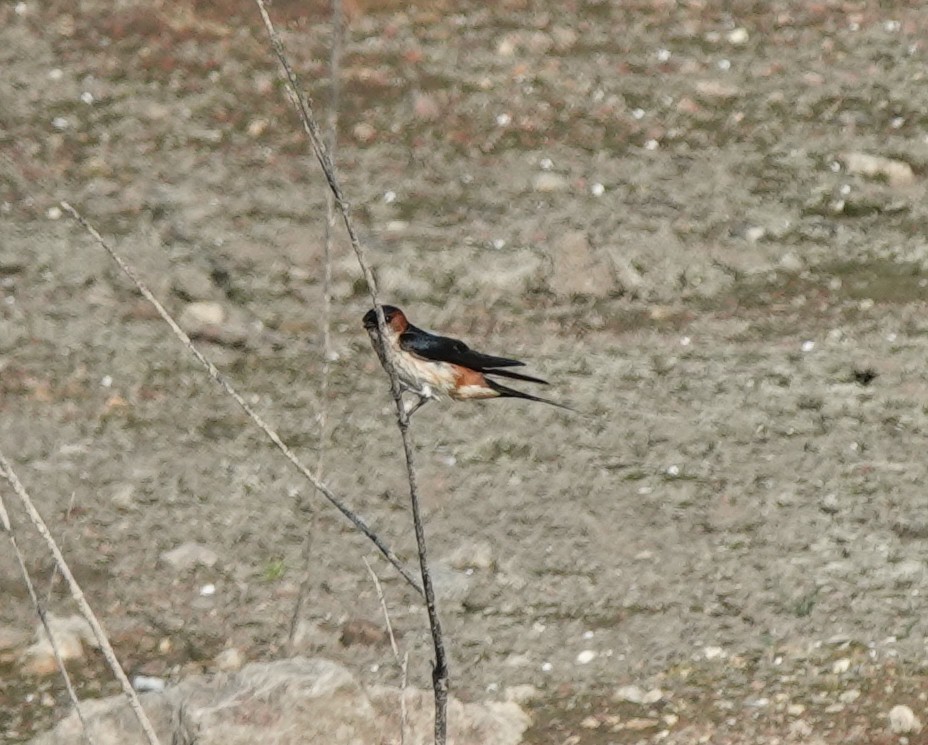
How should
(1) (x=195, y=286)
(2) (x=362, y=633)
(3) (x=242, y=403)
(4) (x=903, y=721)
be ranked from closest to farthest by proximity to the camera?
(3) (x=242, y=403), (4) (x=903, y=721), (2) (x=362, y=633), (1) (x=195, y=286)

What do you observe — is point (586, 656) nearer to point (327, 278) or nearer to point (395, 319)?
point (395, 319)

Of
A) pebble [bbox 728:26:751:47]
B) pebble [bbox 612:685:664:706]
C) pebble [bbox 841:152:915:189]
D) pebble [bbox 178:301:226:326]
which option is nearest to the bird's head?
pebble [bbox 612:685:664:706]

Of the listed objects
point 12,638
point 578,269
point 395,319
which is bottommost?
point 12,638

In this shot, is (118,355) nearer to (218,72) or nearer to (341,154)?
(341,154)

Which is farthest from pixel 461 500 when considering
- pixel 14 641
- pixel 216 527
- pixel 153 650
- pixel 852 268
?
pixel 852 268

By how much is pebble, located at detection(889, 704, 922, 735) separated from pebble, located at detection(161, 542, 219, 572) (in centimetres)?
193

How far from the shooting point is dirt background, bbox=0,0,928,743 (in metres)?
4.30

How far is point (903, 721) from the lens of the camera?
12.8 ft

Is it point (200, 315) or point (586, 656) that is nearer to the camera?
point (586, 656)

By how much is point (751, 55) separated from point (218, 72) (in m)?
2.34

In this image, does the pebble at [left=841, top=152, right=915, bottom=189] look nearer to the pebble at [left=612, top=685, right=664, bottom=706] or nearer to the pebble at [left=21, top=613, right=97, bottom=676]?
the pebble at [left=612, top=685, right=664, bottom=706]

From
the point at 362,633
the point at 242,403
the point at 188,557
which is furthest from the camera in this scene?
the point at 188,557

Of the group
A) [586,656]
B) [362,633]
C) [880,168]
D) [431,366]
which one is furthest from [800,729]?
[880,168]

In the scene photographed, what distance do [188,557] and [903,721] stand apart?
6.67ft
